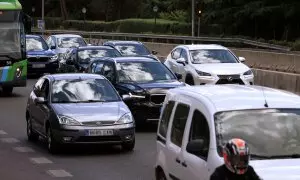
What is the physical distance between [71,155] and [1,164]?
1519 millimetres

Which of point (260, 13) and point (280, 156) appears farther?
point (260, 13)

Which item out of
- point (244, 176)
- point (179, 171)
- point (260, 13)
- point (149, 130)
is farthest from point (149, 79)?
point (260, 13)

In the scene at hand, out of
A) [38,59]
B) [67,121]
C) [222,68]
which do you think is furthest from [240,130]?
[38,59]

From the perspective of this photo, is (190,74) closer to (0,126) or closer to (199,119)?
(0,126)

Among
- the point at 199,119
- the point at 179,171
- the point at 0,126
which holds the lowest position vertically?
the point at 0,126

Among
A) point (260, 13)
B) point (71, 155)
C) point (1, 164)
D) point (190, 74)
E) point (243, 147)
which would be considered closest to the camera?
point (243, 147)

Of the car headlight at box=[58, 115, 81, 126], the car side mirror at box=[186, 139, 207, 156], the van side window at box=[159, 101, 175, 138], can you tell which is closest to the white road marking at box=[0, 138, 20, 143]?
the car headlight at box=[58, 115, 81, 126]

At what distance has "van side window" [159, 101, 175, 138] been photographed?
8.40 meters

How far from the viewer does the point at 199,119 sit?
7.32 metres

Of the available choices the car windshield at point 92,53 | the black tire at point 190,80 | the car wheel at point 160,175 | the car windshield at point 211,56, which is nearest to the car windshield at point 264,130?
the car wheel at point 160,175

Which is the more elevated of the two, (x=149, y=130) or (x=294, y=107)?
(x=294, y=107)

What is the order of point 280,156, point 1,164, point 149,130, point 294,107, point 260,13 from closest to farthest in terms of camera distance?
point 280,156 < point 294,107 < point 1,164 < point 149,130 < point 260,13

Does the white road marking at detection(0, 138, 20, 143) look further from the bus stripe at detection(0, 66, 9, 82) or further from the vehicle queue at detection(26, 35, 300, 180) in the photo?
the bus stripe at detection(0, 66, 9, 82)

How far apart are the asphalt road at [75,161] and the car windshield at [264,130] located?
4.38 meters
